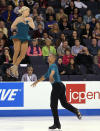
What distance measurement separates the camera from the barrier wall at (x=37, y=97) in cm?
1317

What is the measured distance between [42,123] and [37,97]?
1546 millimetres

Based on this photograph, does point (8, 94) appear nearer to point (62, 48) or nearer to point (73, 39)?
point (62, 48)

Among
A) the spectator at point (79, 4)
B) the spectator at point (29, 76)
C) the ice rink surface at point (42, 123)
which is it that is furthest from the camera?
the spectator at point (79, 4)

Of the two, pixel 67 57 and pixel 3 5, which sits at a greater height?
pixel 3 5

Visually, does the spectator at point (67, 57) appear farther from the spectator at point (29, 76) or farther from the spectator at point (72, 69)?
the spectator at point (29, 76)

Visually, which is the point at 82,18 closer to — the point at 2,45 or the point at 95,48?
the point at 95,48

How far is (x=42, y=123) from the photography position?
11883 mm

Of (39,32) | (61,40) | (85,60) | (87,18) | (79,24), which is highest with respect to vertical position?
(87,18)

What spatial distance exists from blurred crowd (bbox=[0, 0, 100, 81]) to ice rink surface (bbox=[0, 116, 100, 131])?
5.05 ft

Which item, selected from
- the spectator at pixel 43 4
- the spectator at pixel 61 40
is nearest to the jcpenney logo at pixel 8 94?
the spectator at pixel 61 40

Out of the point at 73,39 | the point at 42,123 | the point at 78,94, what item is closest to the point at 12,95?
the point at 42,123

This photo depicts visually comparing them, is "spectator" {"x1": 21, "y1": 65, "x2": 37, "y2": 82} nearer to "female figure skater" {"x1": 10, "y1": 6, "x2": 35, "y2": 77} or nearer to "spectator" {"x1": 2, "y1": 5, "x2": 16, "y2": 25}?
"spectator" {"x1": 2, "y1": 5, "x2": 16, "y2": 25}

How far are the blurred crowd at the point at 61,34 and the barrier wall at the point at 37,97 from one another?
0.58 meters

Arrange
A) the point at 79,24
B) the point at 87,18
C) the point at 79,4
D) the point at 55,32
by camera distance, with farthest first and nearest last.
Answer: the point at 79,4, the point at 87,18, the point at 79,24, the point at 55,32
